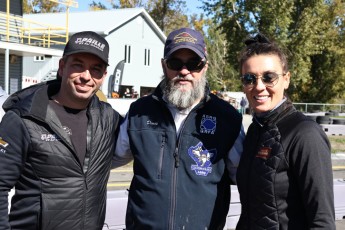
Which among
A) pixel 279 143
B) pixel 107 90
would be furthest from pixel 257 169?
pixel 107 90

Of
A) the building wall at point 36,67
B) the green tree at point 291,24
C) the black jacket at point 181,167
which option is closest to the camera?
the black jacket at point 181,167

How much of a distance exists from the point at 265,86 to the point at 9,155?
1.57 m

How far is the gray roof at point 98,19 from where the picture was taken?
107 ft

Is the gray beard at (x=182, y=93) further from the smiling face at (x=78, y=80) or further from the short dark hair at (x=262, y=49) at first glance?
the smiling face at (x=78, y=80)

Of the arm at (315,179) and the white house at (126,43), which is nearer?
the arm at (315,179)

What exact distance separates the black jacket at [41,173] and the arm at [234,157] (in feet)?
3.05

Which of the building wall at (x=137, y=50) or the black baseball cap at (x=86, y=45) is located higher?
the building wall at (x=137, y=50)

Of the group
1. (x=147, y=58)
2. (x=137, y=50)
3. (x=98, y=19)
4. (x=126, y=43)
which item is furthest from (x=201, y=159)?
(x=147, y=58)

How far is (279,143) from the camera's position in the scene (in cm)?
239

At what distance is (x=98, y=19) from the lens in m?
35.0

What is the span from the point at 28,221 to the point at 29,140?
0.49m

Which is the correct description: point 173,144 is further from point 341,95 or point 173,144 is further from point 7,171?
point 341,95

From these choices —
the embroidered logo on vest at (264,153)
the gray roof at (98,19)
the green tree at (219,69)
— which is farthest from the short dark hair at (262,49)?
the green tree at (219,69)

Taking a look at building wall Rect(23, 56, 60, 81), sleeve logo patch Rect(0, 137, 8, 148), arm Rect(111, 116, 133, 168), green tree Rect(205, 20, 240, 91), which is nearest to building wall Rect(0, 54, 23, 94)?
building wall Rect(23, 56, 60, 81)
